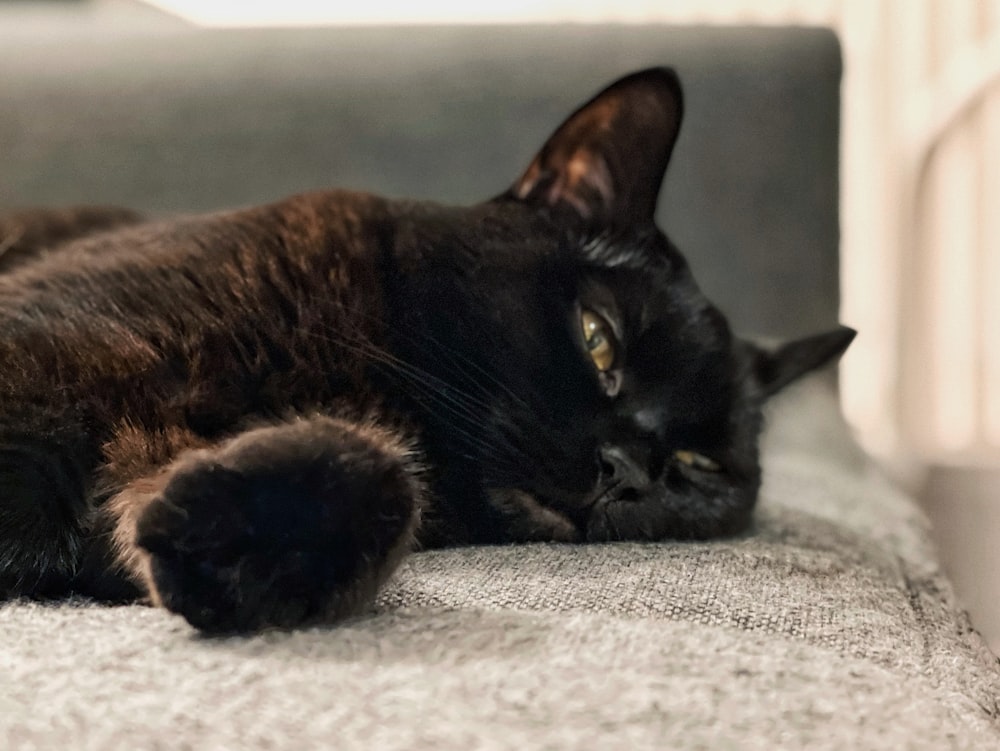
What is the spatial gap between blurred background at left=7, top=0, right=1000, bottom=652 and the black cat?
0.87 metres

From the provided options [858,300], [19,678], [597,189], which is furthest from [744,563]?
[858,300]

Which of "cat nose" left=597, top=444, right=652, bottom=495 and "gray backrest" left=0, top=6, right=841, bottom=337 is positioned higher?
"gray backrest" left=0, top=6, right=841, bottom=337

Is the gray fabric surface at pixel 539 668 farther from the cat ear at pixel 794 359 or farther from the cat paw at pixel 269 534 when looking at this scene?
the cat ear at pixel 794 359

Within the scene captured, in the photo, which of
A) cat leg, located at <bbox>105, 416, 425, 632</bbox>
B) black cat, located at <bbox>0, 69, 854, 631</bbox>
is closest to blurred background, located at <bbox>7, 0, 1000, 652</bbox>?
black cat, located at <bbox>0, 69, 854, 631</bbox>

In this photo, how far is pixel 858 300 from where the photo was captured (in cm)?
184

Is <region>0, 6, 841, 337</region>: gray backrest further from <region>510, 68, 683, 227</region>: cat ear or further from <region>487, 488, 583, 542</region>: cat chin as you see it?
<region>487, 488, 583, 542</region>: cat chin

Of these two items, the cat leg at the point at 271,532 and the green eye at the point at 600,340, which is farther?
the green eye at the point at 600,340

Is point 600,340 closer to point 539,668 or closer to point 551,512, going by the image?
point 551,512

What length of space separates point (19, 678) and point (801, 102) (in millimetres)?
1530

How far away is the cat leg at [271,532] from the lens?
50cm

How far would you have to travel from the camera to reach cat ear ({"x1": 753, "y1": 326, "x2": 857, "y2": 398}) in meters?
1.12

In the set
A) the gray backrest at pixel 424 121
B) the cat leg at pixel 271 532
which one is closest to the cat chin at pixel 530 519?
the cat leg at pixel 271 532

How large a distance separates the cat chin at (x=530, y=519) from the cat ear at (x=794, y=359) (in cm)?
38

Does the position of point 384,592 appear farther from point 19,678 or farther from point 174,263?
point 174,263
